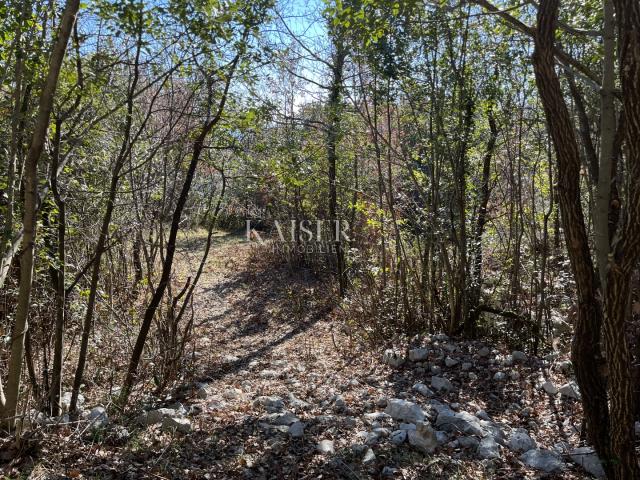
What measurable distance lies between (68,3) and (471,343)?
499cm

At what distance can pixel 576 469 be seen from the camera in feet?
10.6

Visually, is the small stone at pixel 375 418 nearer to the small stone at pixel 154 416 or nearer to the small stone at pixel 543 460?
the small stone at pixel 543 460

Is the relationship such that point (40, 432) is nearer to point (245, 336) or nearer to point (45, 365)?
point (45, 365)

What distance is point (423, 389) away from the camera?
480cm

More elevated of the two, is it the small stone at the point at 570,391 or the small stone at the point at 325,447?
the small stone at the point at 570,391

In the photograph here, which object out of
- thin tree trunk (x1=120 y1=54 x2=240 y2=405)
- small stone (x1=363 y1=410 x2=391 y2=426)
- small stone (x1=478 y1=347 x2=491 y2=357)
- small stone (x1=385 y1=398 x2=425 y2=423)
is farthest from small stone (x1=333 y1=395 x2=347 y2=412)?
small stone (x1=478 y1=347 x2=491 y2=357)

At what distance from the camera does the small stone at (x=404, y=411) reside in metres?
3.82

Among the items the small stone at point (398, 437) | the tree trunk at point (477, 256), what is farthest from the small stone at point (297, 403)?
the tree trunk at point (477, 256)

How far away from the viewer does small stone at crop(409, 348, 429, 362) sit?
18.4 feet

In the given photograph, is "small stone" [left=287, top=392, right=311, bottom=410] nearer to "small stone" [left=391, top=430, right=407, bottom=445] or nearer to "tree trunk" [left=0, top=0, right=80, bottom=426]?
"small stone" [left=391, top=430, right=407, bottom=445]

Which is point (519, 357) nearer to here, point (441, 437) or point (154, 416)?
point (441, 437)

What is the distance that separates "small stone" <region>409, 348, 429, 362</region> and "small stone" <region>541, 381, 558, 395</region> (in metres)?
1.31

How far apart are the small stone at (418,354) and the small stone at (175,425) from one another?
9.13 ft

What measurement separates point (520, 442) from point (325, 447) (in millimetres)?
1354
